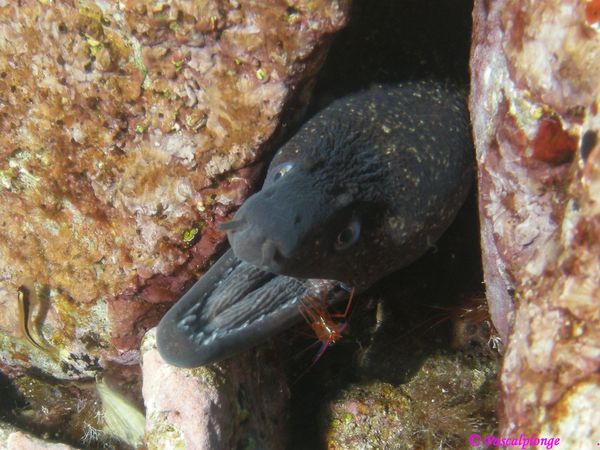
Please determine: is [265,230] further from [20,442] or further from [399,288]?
[20,442]

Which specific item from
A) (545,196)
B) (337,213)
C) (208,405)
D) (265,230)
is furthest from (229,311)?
(545,196)

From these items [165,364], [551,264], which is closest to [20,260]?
[165,364]

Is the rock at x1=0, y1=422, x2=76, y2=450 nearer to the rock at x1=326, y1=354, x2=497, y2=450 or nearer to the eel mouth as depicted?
the eel mouth

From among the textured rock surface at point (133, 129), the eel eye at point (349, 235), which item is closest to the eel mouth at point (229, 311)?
the textured rock surface at point (133, 129)

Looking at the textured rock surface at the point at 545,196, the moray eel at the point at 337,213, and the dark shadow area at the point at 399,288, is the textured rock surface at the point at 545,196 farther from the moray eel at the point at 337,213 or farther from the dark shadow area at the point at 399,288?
the dark shadow area at the point at 399,288

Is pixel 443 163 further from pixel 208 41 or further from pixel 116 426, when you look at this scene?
pixel 116 426

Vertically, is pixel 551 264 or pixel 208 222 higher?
pixel 208 222
